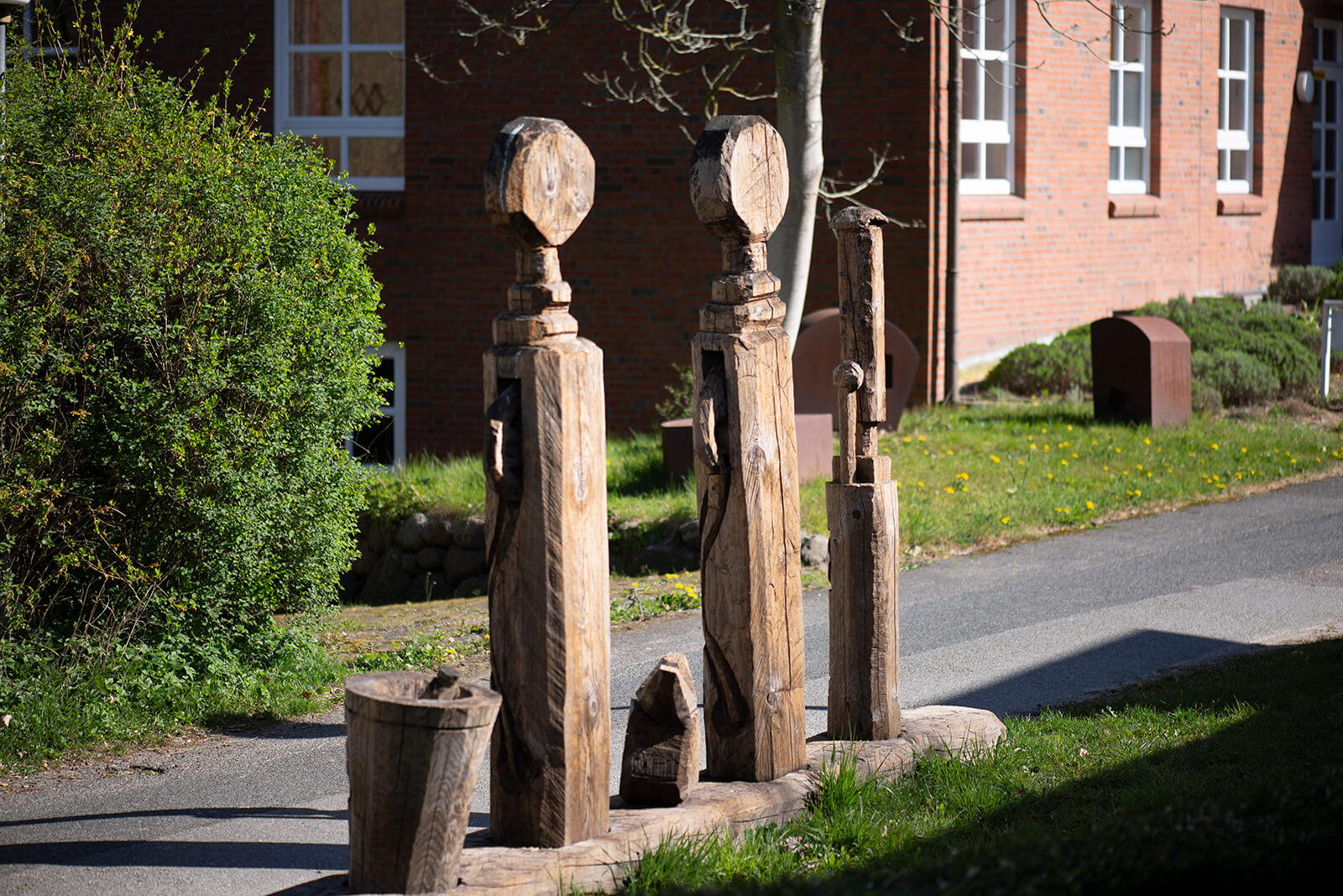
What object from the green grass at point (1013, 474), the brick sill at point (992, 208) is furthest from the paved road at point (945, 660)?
the brick sill at point (992, 208)

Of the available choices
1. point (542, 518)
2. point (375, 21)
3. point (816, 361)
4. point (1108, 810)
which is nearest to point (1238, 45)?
point (816, 361)

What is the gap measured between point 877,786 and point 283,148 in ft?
13.3

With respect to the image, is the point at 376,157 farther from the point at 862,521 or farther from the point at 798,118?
the point at 862,521

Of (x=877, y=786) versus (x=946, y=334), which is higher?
(x=946, y=334)

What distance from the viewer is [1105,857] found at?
254 cm

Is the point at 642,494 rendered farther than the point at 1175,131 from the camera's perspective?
No

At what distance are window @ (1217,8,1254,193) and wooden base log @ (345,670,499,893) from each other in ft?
56.9

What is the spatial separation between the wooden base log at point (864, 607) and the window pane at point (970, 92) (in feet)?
34.1

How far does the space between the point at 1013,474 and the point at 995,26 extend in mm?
6271

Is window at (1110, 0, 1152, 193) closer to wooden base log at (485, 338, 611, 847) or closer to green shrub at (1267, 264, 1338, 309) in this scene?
green shrub at (1267, 264, 1338, 309)

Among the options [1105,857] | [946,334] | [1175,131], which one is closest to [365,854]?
[1105,857]

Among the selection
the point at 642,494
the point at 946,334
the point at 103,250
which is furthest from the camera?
the point at 946,334

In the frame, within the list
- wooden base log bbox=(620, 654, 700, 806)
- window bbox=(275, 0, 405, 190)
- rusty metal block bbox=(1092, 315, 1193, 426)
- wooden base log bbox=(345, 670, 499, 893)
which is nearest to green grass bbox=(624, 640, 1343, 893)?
wooden base log bbox=(620, 654, 700, 806)

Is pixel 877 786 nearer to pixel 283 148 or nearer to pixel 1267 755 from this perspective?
pixel 1267 755
